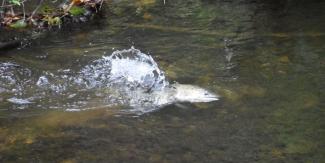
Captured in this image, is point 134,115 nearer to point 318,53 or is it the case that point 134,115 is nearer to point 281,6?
point 318,53

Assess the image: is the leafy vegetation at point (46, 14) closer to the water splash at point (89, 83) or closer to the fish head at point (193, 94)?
the water splash at point (89, 83)

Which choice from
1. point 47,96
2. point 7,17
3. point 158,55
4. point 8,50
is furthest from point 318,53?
point 7,17

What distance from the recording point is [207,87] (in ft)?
15.7

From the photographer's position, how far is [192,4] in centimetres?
806

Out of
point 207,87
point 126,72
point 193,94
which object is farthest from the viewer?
point 126,72

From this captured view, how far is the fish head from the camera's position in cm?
454

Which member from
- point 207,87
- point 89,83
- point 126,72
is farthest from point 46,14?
point 207,87

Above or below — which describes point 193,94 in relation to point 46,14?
below

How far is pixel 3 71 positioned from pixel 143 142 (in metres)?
2.47

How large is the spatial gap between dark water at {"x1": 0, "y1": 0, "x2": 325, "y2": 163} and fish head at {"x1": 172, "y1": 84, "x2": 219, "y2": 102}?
0.10 m

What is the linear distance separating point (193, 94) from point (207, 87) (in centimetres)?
21

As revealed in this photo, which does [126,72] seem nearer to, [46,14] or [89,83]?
[89,83]

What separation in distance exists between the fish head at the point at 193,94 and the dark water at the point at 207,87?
0.10 meters

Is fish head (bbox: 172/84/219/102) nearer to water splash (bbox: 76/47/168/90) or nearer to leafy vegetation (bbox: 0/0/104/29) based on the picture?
water splash (bbox: 76/47/168/90)
